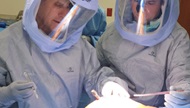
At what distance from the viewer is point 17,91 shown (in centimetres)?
109

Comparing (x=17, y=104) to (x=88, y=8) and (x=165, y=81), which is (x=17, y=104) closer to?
(x=88, y=8)

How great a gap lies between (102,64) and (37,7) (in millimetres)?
499

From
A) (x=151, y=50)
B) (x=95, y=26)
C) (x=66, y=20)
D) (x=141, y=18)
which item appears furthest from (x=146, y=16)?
(x=95, y=26)

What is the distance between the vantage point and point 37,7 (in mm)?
1261

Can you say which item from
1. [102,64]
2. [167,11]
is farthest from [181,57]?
[102,64]

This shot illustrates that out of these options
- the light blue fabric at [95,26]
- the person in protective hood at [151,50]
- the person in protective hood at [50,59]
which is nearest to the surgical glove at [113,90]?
the person in protective hood at [50,59]

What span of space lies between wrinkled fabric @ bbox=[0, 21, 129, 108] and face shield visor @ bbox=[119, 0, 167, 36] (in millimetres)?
254

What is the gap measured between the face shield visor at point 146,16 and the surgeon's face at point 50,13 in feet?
1.09

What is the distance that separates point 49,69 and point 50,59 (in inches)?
1.8

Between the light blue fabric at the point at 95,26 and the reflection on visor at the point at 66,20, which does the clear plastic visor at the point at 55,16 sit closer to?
the reflection on visor at the point at 66,20

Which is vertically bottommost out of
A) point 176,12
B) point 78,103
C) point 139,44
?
point 78,103

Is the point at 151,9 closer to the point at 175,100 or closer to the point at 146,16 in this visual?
the point at 146,16

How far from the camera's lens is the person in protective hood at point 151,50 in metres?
1.38

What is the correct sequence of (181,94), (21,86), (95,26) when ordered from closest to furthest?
1. (21,86)
2. (181,94)
3. (95,26)
